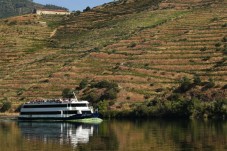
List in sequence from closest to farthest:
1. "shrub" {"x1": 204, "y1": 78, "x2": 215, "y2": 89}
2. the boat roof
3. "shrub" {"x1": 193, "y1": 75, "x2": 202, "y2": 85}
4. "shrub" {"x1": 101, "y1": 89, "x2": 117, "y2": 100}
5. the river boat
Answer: the river boat, "shrub" {"x1": 204, "y1": 78, "x2": 215, "y2": 89}, the boat roof, "shrub" {"x1": 193, "y1": 75, "x2": 202, "y2": 85}, "shrub" {"x1": 101, "y1": 89, "x2": 117, "y2": 100}

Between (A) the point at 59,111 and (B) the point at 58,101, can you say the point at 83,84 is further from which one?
(B) the point at 58,101

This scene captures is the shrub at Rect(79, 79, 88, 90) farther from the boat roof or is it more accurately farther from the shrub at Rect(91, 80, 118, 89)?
the boat roof

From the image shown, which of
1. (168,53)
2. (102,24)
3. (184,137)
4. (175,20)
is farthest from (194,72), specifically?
(102,24)

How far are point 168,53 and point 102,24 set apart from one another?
57.9 m

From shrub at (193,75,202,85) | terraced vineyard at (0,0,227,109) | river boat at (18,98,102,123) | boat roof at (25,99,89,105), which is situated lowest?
river boat at (18,98,102,123)

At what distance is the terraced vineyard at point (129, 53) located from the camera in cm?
11138

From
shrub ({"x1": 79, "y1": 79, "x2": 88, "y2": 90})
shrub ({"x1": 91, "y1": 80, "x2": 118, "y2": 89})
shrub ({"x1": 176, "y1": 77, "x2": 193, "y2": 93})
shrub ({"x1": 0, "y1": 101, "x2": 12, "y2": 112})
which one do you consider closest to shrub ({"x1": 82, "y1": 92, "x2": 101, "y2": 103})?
shrub ({"x1": 91, "y1": 80, "x2": 118, "y2": 89})

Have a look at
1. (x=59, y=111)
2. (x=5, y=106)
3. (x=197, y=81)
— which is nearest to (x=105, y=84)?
(x=59, y=111)

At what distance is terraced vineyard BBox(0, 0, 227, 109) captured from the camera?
111 metres

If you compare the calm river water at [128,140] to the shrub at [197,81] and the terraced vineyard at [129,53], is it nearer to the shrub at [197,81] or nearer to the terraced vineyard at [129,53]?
the shrub at [197,81]

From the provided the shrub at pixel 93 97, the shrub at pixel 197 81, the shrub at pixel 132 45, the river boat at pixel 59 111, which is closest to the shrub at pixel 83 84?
the shrub at pixel 93 97

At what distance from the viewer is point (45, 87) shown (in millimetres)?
118500

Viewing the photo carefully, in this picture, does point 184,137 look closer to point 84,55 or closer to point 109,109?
point 109,109

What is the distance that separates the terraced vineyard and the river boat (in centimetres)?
791
